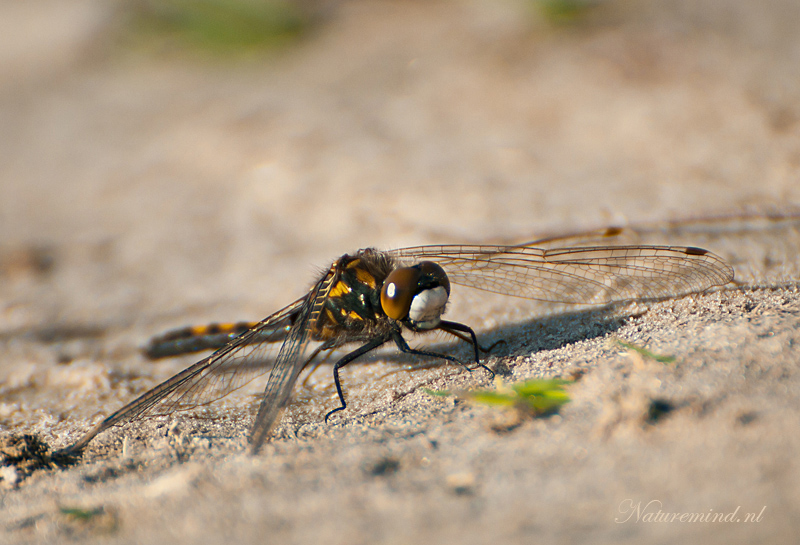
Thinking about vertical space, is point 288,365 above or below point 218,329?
below

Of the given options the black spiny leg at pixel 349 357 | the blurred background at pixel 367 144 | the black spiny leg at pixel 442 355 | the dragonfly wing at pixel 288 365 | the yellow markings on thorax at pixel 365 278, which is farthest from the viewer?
the blurred background at pixel 367 144

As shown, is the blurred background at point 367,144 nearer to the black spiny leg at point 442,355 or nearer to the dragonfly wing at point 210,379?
the dragonfly wing at point 210,379

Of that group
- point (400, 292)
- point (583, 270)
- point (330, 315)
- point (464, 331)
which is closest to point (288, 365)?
point (330, 315)

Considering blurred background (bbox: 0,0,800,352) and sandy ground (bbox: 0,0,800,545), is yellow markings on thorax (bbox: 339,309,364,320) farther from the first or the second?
blurred background (bbox: 0,0,800,352)

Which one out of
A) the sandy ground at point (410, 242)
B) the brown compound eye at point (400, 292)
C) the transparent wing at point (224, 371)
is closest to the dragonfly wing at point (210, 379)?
the transparent wing at point (224, 371)

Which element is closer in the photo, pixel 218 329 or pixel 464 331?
pixel 464 331

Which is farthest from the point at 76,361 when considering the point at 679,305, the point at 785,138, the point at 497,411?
the point at 785,138

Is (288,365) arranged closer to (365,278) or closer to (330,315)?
(330,315)

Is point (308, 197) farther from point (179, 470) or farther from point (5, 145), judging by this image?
point (5, 145)
